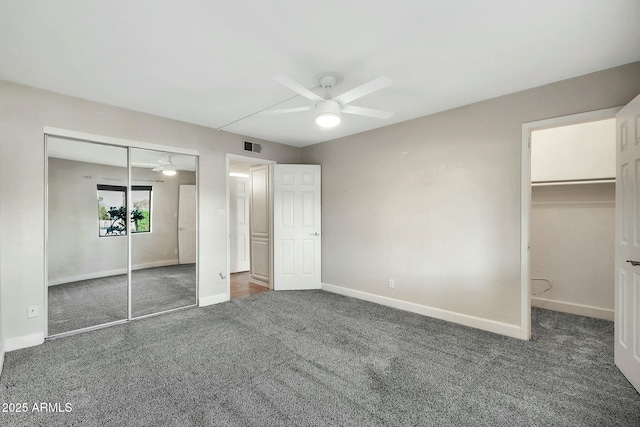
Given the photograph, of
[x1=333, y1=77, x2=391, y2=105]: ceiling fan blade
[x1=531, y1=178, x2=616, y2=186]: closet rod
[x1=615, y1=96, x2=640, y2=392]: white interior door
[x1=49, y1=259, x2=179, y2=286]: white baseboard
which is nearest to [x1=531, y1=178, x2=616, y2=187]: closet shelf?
[x1=531, y1=178, x2=616, y2=186]: closet rod

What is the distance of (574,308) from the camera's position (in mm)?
3725

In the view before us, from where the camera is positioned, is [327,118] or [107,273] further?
[107,273]

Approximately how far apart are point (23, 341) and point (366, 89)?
3.99m

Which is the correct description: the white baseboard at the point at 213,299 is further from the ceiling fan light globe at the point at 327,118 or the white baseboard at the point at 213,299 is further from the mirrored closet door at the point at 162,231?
the ceiling fan light globe at the point at 327,118

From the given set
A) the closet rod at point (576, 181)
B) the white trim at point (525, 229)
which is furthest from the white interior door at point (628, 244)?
the closet rod at point (576, 181)

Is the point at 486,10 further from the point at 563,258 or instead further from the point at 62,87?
A: the point at 62,87

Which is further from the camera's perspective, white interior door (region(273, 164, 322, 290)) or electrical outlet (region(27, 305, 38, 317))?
white interior door (region(273, 164, 322, 290))

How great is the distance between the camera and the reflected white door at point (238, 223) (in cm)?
647

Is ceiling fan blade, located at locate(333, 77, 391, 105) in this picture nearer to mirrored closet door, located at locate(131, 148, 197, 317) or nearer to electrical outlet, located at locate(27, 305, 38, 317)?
mirrored closet door, located at locate(131, 148, 197, 317)

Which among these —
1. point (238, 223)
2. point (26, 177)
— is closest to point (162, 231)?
point (26, 177)

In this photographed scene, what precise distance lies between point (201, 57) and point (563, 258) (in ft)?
16.0

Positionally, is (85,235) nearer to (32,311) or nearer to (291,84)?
(32,311)

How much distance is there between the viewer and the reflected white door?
6.47 meters

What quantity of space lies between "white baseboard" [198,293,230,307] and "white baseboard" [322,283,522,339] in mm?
1784
